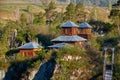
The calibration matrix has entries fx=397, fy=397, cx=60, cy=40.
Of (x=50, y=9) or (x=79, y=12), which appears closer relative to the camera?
(x=79, y=12)

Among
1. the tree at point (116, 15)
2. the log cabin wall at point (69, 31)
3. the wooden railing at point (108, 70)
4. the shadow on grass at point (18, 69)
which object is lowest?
the shadow on grass at point (18, 69)

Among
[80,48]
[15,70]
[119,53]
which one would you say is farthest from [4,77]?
[119,53]

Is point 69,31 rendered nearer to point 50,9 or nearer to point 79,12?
point 79,12

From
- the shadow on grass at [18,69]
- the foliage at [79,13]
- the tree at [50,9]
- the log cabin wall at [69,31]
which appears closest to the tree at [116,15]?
the log cabin wall at [69,31]

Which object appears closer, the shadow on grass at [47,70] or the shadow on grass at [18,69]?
the shadow on grass at [47,70]

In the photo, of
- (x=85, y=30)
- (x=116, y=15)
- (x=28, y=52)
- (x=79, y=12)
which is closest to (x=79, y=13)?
(x=79, y=12)

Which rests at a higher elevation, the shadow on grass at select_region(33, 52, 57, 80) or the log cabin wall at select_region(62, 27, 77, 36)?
the log cabin wall at select_region(62, 27, 77, 36)

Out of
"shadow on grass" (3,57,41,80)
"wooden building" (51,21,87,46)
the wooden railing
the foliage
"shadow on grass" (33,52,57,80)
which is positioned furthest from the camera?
the foliage

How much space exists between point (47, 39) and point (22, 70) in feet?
47.9

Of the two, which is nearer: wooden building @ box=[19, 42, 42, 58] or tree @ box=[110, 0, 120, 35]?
wooden building @ box=[19, 42, 42, 58]

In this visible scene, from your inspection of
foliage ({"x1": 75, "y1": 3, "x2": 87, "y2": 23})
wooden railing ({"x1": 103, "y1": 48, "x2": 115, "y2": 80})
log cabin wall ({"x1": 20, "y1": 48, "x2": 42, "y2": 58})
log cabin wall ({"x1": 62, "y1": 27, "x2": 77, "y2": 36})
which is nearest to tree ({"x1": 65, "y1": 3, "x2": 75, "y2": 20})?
foliage ({"x1": 75, "y1": 3, "x2": 87, "y2": 23})

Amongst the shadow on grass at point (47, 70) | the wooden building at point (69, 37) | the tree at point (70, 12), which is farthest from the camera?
the tree at point (70, 12)

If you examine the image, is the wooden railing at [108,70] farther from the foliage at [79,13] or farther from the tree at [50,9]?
the tree at [50,9]

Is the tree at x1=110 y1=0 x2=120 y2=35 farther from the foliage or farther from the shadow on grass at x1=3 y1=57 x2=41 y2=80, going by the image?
the shadow on grass at x1=3 y1=57 x2=41 y2=80
